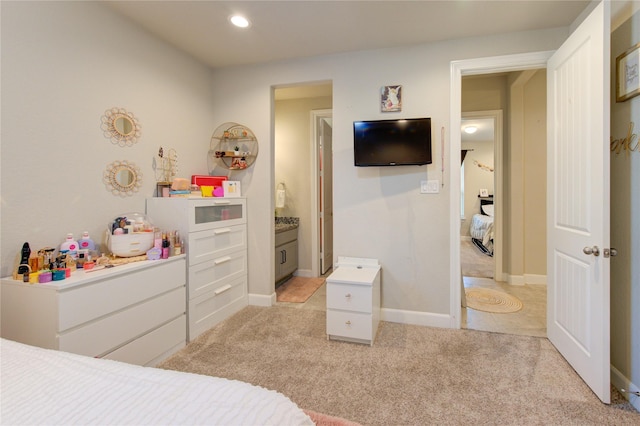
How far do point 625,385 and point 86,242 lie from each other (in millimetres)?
3351

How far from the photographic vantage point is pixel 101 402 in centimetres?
71

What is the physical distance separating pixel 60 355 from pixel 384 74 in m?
2.87

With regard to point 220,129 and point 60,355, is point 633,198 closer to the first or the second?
point 60,355

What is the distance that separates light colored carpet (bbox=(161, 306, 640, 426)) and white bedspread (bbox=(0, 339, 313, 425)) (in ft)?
3.47

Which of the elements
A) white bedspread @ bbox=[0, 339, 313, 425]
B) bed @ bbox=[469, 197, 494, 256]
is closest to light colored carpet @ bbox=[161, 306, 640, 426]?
white bedspread @ bbox=[0, 339, 313, 425]

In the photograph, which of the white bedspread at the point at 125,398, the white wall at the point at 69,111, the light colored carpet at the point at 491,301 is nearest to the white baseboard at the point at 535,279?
the light colored carpet at the point at 491,301

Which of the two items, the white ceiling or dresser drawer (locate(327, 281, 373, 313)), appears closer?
the white ceiling

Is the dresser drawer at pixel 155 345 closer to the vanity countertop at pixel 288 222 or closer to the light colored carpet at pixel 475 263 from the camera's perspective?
the vanity countertop at pixel 288 222

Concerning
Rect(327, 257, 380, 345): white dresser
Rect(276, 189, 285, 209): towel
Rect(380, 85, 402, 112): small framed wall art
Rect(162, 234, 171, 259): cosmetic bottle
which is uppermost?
Rect(380, 85, 402, 112): small framed wall art

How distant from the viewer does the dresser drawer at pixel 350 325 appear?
231cm

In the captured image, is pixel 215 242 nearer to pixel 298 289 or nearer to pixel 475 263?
pixel 298 289

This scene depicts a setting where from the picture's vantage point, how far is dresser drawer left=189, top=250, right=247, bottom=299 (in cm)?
243

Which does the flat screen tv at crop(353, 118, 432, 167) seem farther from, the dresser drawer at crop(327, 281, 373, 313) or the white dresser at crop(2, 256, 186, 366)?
the white dresser at crop(2, 256, 186, 366)

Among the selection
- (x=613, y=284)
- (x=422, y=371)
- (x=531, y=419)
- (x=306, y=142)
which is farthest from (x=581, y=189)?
(x=306, y=142)
